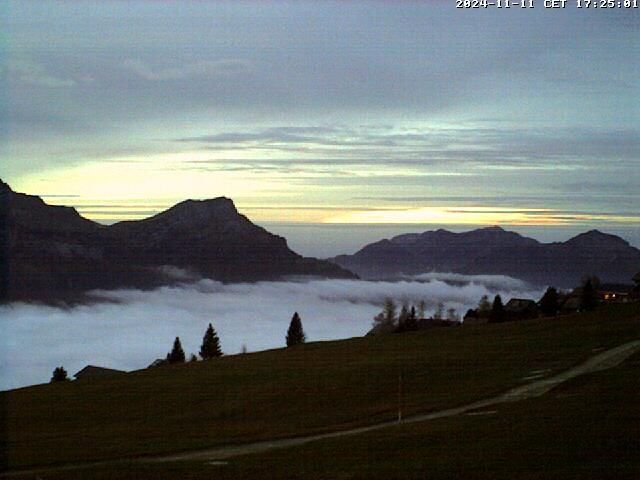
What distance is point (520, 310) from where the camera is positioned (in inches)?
5054

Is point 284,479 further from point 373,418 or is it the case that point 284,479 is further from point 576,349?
point 576,349

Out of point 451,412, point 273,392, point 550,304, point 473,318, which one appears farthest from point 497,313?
point 451,412

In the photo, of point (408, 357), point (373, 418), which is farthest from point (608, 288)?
point (373, 418)

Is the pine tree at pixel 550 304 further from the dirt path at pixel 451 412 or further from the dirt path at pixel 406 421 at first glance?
the dirt path at pixel 406 421

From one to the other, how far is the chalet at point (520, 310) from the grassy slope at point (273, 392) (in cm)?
4393

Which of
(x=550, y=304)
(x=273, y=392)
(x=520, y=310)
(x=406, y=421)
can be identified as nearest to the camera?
(x=406, y=421)

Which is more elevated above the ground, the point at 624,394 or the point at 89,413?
the point at 624,394

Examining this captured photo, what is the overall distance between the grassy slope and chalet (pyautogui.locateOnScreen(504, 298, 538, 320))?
4393 centimetres

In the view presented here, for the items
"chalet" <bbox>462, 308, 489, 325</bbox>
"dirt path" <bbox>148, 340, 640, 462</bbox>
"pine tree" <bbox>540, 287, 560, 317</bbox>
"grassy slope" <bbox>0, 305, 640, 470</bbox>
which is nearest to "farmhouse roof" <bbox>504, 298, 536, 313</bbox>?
"chalet" <bbox>462, 308, 489, 325</bbox>

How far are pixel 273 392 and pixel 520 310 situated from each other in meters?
87.4

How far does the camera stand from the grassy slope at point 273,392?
35312mm

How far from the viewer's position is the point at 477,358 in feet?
180

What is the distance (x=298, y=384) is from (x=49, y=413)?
1329 centimetres

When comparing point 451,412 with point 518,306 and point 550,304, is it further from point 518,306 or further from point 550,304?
point 518,306
